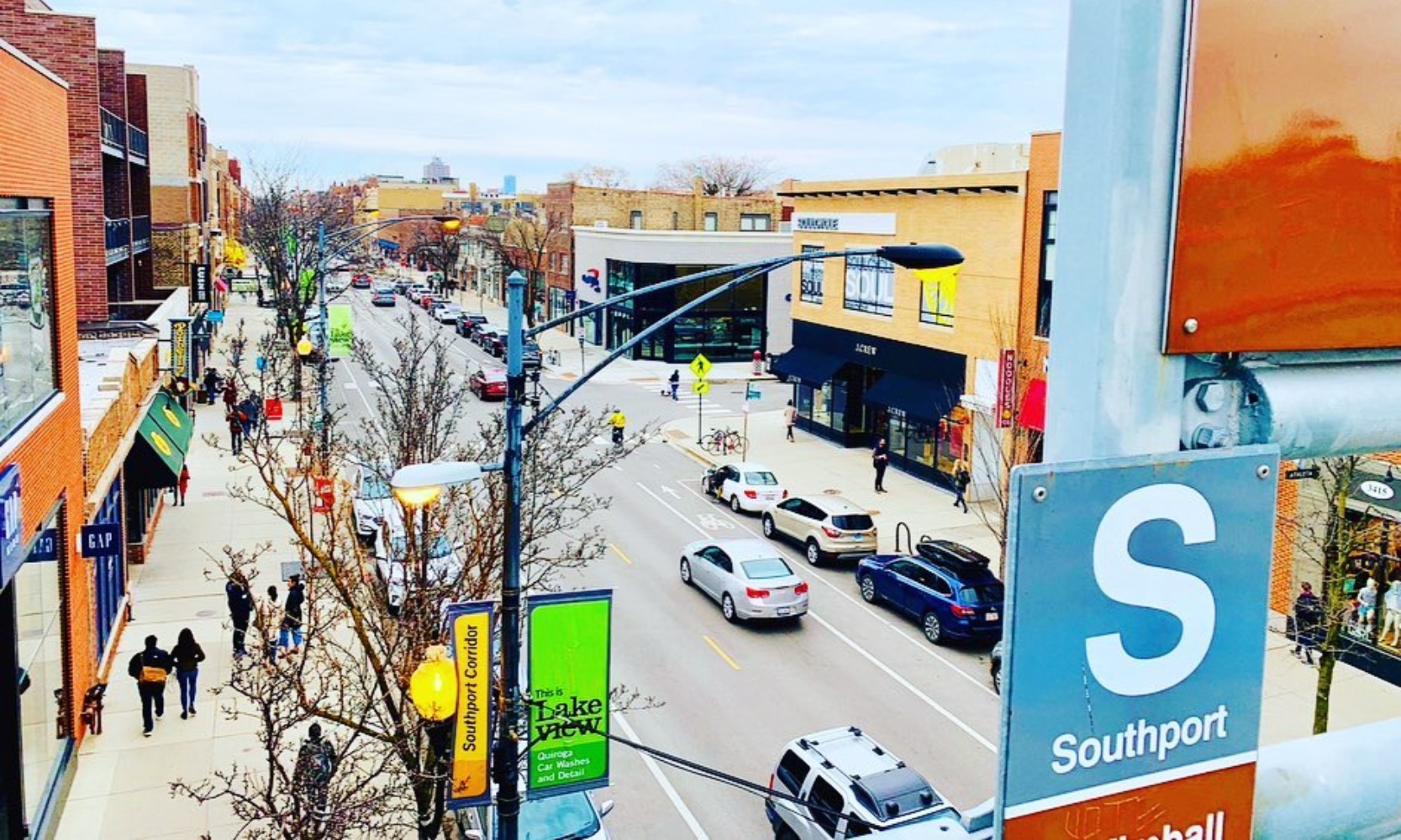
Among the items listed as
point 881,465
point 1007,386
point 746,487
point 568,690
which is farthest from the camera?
point 881,465

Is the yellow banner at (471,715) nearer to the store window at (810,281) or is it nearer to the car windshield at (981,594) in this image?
the car windshield at (981,594)

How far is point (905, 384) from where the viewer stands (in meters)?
33.3

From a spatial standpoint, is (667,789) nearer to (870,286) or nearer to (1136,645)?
(1136,645)

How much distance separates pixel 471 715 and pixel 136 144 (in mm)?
33267

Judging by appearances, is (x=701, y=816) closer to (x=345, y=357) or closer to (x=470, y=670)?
(x=470, y=670)

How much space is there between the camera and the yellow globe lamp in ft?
30.1

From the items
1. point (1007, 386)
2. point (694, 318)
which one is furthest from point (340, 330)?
→ point (694, 318)

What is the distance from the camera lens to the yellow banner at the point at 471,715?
9438 mm

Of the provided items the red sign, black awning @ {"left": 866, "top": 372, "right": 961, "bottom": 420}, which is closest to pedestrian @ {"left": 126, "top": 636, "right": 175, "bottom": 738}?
the red sign

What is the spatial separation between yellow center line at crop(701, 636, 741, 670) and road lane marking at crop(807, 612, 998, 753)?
2.20 metres

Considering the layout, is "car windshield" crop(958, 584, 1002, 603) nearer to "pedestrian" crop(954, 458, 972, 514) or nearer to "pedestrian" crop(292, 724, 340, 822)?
"pedestrian" crop(954, 458, 972, 514)

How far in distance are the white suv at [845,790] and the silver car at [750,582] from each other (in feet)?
21.9

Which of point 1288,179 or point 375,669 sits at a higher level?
point 1288,179

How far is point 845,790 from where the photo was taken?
12.7 metres
